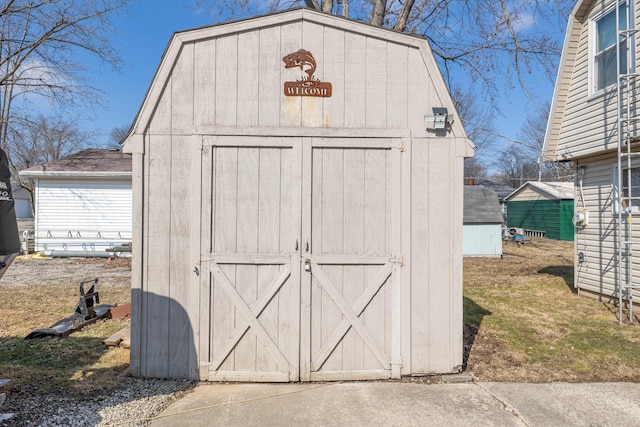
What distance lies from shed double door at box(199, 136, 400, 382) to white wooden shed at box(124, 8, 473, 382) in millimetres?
13

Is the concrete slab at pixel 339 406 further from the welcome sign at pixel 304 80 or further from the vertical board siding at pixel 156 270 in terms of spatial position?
the welcome sign at pixel 304 80

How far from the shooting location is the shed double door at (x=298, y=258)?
3715mm

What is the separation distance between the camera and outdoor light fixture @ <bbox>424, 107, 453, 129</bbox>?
3.73 meters

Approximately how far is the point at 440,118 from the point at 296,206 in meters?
1.55

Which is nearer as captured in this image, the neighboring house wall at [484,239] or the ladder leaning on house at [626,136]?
the ladder leaning on house at [626,136]

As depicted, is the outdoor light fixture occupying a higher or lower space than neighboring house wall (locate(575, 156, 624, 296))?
higher

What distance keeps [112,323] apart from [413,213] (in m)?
4.61

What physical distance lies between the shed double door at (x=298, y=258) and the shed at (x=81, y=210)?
11116mm

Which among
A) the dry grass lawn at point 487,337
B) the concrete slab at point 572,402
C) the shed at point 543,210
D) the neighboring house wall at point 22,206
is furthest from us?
the neighboring house wall at point 22,206

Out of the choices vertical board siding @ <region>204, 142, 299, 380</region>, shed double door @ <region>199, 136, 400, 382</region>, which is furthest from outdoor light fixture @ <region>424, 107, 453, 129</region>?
vertical board siding @ <region>204, 142, 299, 380</region>

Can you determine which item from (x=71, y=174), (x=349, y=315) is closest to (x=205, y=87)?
(x=349, y=315)

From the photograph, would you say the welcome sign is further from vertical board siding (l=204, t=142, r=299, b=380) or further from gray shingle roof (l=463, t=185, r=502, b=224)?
gray shingle roof (l=463, t=185, r=502, b=224)

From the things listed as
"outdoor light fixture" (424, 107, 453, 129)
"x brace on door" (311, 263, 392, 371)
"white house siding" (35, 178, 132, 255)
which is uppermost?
"outdoor light fixture" (424, 107, 453, 129)

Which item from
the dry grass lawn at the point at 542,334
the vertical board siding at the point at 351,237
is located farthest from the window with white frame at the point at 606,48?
the vertical board siding at the point at 351,237
